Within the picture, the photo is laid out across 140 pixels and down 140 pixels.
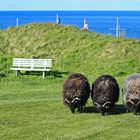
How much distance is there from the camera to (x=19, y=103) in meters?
21.6

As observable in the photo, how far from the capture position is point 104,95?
18938 mm

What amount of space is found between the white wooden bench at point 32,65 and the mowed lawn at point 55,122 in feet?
26.2

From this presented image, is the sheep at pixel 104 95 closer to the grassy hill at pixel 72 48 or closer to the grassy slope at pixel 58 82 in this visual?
the grassy slope at pixel 58 82

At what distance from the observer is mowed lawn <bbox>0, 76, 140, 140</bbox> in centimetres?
1545

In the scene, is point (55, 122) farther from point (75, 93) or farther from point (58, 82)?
point (58, 82)

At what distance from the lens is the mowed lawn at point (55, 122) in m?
15.4

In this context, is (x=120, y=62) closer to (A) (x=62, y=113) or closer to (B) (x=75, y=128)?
(A) (x=62, y=113)

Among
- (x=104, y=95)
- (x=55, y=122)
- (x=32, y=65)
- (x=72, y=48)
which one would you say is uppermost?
(x=72, y=48)

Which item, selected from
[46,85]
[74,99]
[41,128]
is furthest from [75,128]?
[46,85]

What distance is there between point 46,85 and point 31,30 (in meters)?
12.6

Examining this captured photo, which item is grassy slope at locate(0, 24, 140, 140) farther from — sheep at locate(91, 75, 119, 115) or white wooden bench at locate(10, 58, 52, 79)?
white wooden bench at locate(10, 58, 52, 79)

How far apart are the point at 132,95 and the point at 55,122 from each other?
2999 millimetres

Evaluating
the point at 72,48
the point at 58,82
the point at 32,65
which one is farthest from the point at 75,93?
the point at 72,48

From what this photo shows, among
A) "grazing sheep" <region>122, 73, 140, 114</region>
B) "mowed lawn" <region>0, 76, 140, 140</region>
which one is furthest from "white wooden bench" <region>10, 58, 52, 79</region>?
"grazing sheep" <region>122, 73, 140, 114</region>
